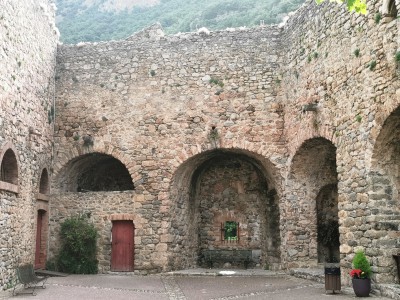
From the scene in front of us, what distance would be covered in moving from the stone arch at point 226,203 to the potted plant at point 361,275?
5.81 metres

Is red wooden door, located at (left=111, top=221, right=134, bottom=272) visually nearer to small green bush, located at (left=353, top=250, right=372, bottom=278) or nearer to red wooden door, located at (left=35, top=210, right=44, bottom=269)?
red wooden door, located at (left=35, top=210, right=44, bottom=269)

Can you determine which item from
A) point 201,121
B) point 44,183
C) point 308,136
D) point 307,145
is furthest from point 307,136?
point 44,183

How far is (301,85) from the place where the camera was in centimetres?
1355

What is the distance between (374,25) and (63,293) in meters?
8.86

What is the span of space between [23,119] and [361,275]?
9.44 m

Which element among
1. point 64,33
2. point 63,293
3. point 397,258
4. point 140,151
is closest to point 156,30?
point 140,151

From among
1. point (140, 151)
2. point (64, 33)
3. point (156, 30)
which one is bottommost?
point (140, 151)

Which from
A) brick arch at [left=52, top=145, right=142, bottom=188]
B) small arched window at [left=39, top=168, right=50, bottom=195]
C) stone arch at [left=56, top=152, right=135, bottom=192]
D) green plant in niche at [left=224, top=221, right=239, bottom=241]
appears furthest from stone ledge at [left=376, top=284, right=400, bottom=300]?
small arched window at [left=39, top=168, right=50, bottom=195]

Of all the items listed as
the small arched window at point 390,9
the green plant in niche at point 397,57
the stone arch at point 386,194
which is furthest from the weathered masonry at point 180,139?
the green plant in niche at point 397,57

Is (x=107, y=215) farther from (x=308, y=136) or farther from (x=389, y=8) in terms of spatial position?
(x=389, y=8)

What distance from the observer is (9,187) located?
12.0 m

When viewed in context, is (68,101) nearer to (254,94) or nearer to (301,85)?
(254,94)

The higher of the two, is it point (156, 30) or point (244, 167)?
point (156, 30)

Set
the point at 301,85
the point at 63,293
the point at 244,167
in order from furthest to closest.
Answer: the point at 244,167 < the point at 301,85 < the point at 63,293
